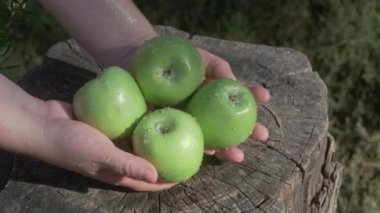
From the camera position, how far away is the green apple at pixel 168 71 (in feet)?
6.82

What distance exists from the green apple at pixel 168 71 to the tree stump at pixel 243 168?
24 centimetres

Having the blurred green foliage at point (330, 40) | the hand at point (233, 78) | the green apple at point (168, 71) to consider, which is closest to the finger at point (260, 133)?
the hand at point (233, 78)

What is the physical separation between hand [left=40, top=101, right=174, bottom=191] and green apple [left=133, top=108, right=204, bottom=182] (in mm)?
35

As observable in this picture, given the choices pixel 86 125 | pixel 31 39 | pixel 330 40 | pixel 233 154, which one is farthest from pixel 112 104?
pixel 31 39

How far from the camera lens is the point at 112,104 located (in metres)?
1.99

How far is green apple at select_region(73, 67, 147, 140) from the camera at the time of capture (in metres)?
1.99

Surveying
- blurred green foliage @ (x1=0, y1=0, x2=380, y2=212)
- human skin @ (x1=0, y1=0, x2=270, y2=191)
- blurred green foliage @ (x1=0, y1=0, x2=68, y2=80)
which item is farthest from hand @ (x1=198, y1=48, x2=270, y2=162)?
blurred green foliage @ (x1=0, y1=0, x2=68, y2=80)

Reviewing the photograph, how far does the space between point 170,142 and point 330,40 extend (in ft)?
7.34

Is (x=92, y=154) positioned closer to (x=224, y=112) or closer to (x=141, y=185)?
(x=141, y=185)

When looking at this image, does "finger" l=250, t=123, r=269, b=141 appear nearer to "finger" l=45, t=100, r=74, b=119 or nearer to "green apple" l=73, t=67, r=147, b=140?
"green apple" l=73, t=67, r=147, b=140

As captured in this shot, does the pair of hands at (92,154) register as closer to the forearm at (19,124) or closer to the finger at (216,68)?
the forearm at (19,124)

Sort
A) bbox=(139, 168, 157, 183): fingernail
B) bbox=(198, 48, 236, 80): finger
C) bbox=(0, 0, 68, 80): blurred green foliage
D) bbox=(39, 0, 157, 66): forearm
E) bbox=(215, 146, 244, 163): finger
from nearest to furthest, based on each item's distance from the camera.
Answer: bbox=(139, 168, 157, 183): fingernail → bbox=(215, 146, 244, 163): finger → bbox=(198, 48, 236, 80): finger → bbox=(39, 0, 157, 66): forearm → bbox=(0, 0, 68, 80): blurred green foliage

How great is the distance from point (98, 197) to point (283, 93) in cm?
74

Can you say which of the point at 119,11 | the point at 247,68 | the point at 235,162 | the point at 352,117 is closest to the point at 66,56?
the point at 119,11
